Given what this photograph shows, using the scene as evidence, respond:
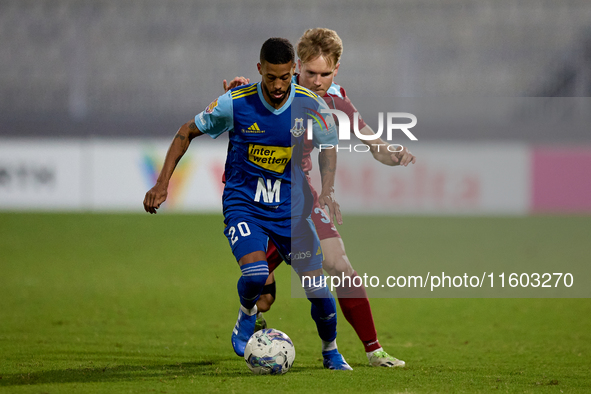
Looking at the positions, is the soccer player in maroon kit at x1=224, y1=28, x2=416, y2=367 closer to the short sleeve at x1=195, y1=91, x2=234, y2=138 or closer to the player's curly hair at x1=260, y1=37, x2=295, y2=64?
the short sleeve at x1=195, y1=91, x2=234, y2=138

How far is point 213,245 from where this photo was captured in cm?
1221

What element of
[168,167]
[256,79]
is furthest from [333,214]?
[256,79]

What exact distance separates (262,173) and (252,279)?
2.11 feet

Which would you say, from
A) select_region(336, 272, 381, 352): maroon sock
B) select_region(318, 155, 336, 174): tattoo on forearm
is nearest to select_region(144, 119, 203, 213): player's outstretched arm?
select_region(318, 155, 336, 174): tattoo on forearm

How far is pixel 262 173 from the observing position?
429cm

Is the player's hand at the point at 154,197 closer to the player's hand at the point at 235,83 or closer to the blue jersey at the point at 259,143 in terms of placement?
the blue jersey at the point at 259,143

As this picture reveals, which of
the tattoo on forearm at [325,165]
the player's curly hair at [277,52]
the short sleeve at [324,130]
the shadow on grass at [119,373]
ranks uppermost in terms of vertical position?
the player's curly hair at [277,52]

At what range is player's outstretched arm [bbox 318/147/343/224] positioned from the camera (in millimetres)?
→ 4594

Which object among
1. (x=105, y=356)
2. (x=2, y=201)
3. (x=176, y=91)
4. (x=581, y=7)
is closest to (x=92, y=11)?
(x=176, y=91)

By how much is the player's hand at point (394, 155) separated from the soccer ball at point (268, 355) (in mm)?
1350

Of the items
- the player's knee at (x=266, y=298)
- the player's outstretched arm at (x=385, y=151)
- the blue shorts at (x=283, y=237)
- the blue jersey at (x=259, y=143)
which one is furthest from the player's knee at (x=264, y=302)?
the player's outstretched arm at (x=385, y=151)

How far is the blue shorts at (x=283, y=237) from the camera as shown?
4188mm

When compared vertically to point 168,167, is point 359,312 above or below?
below

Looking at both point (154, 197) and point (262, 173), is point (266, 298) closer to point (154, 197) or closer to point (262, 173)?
point (262, 173)
